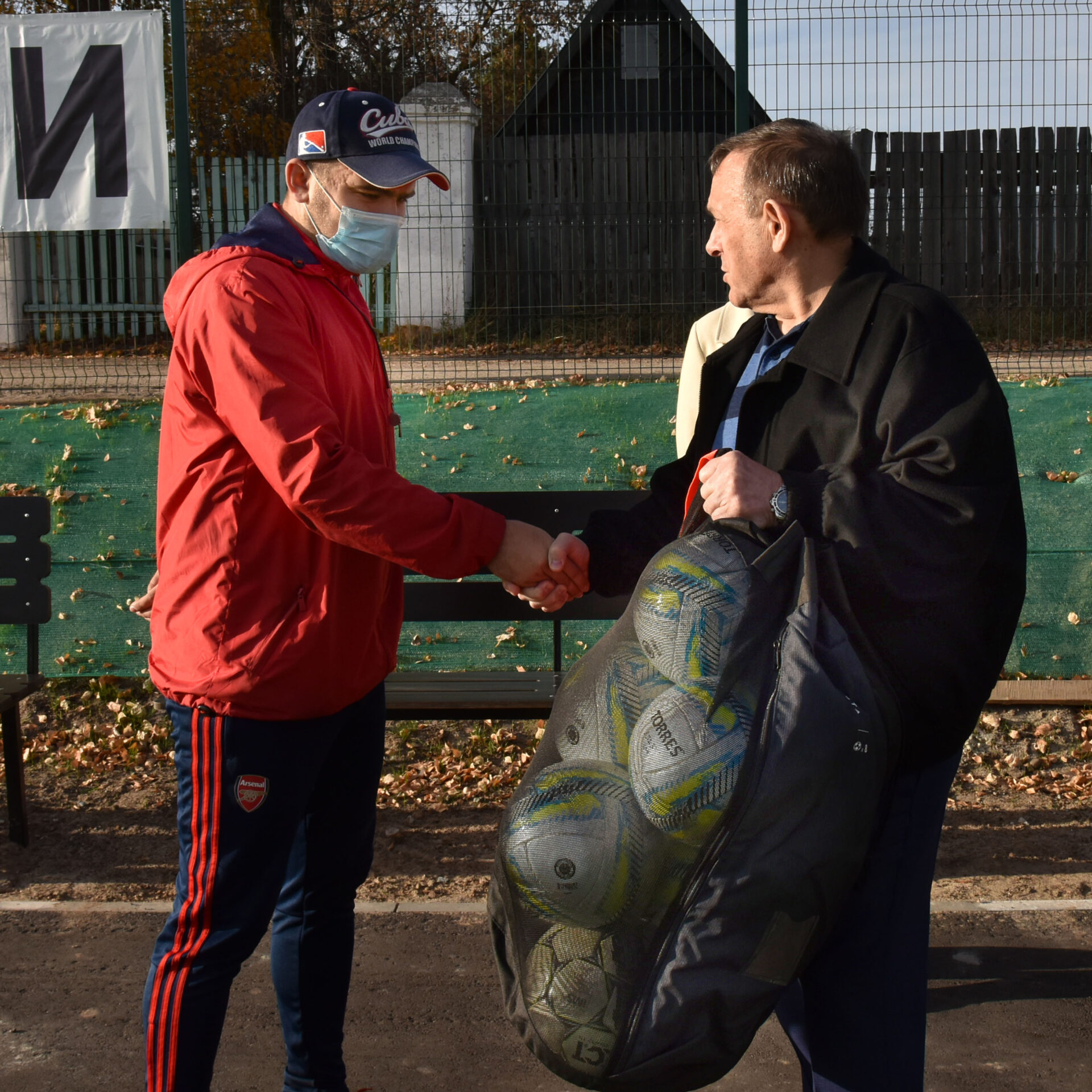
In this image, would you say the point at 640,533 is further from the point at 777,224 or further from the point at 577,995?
the point at 577,995

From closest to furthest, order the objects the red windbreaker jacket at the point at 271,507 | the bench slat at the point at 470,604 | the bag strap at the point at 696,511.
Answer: the bag strap at the point at 696,511, the red windbreaker jacket at the point at 271,507, the bench slat at the point at 470,604

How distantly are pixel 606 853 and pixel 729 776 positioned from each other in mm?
230

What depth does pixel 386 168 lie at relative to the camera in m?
2.52

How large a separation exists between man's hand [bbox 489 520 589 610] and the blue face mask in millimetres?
638

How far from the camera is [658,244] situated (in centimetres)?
905

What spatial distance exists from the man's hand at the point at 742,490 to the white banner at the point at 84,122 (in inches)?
224

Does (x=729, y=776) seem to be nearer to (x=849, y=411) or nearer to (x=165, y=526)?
(x=849, y=411)

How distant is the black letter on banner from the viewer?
6812mm

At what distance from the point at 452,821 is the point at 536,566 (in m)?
2.28

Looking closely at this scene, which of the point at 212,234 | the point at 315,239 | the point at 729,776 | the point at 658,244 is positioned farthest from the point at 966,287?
the point at 729,776

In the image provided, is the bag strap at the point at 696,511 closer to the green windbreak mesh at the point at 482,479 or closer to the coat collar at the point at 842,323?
the coat collar at the point at 842,323

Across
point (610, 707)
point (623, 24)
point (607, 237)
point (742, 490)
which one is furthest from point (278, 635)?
point (623, 24)

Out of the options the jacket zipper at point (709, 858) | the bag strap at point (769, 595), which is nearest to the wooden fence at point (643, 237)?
the bag strap at point (769, 595)

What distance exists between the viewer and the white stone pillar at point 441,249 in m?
9.02
